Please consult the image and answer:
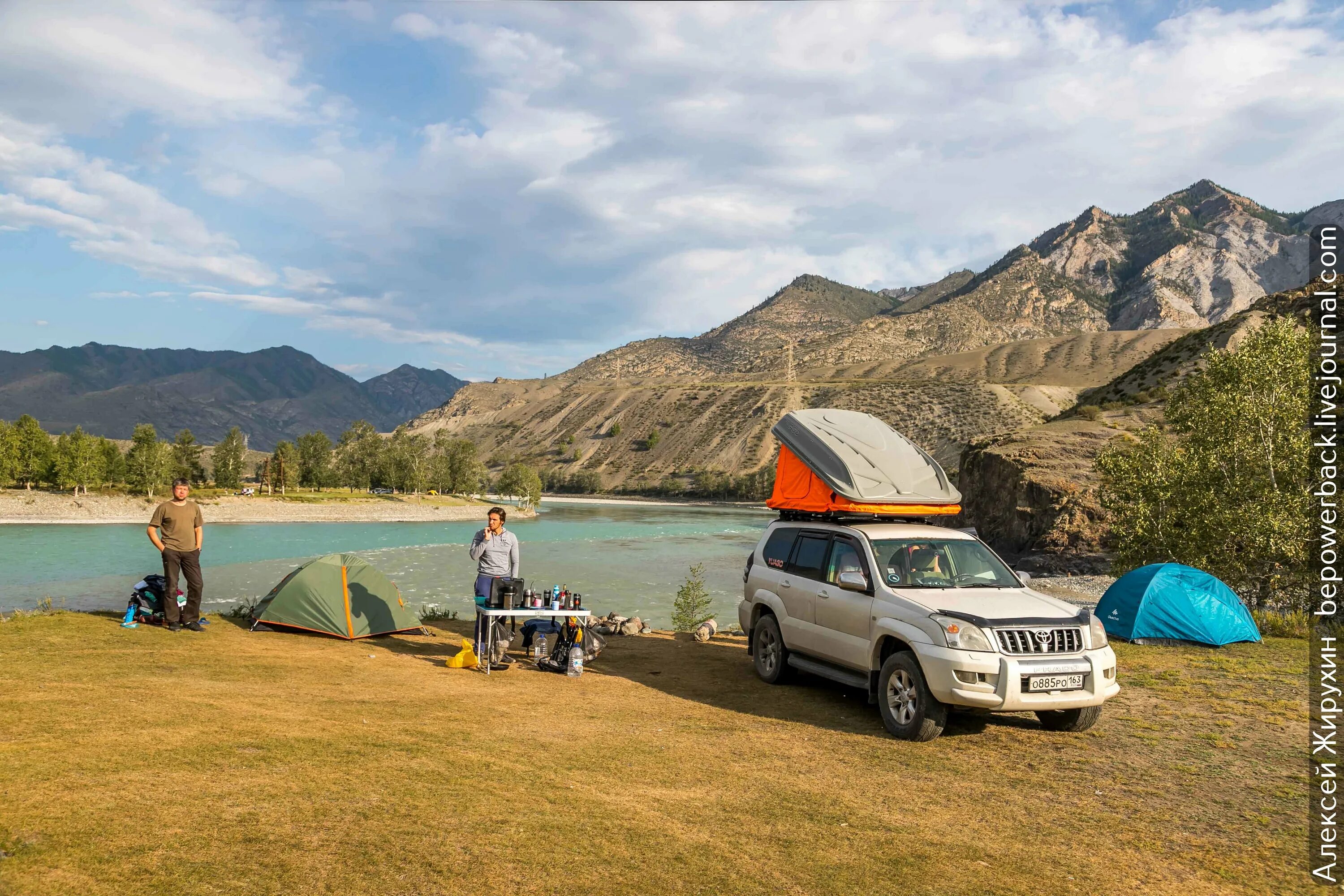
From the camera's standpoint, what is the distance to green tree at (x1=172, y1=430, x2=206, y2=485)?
98.7 m

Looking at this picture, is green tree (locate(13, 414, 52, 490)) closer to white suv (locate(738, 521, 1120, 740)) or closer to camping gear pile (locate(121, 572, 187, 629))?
camping gear pile (locate(121, 572, 187, 629))

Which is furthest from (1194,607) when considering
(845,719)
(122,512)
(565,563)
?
(122,512)

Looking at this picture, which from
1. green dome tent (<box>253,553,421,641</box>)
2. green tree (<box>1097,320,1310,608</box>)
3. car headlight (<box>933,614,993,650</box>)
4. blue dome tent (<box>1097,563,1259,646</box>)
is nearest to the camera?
car headlight (<box>933,614,993,650</box>)

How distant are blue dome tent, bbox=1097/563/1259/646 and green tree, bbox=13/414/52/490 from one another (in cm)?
10437

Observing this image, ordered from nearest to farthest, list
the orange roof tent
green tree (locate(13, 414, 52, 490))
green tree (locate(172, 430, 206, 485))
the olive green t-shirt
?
the orange roof tent
the olive green t-shirt
green tree (locate(13, 414, 52, 490))
green tree (locate(172, 430, 206, 485))

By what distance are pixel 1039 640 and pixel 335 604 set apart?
1116 centimetres

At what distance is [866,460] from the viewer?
34.1 ft

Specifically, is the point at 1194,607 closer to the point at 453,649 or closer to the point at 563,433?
the point at 453,649

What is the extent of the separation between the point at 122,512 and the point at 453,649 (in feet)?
286

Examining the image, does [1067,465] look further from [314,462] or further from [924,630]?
[314,462]

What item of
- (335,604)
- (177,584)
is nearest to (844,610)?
(335,604)

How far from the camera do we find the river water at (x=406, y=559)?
33.4 metres

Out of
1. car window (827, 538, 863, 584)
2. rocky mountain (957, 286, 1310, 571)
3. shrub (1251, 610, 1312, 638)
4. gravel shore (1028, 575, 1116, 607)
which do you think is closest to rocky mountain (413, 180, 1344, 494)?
rocky mountain (957, 286, 1310, 571)

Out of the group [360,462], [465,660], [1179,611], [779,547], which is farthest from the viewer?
[360,462]
